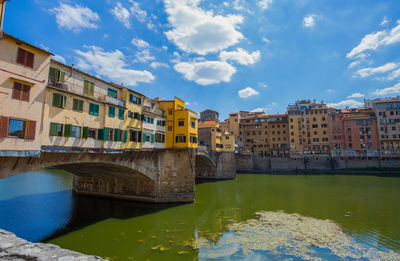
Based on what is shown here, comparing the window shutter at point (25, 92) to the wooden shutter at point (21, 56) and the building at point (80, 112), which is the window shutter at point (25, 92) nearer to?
the building at point (80, 112)

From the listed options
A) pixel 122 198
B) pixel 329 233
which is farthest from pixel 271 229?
pixel 122 198

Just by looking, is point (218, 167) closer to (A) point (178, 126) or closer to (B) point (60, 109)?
(A) point (178, 126)

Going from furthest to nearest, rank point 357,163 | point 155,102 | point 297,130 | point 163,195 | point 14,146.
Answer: point 297,130 < point 357,163 < point 155,102 < point 163,195 < point 14,146

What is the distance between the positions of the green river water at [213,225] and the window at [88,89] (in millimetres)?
13146

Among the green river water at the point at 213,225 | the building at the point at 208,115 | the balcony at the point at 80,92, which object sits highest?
the building at the point at 208,115

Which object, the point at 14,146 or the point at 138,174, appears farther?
the point at 138,174

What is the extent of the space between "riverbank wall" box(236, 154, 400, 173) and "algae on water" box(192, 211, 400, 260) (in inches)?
2096

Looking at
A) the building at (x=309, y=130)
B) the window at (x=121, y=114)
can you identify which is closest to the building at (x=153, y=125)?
the window at (x=121, y=114)

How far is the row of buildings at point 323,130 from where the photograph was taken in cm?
6938

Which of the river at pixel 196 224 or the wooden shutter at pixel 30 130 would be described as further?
the river at pixel 196 224

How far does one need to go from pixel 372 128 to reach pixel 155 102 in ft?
257

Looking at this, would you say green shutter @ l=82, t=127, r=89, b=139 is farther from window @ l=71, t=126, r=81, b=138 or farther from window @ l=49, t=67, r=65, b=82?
window @ l=49, t=67, r=65, b=82

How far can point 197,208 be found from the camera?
27.5m

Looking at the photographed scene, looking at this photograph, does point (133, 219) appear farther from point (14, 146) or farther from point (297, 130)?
point (297, 130)
